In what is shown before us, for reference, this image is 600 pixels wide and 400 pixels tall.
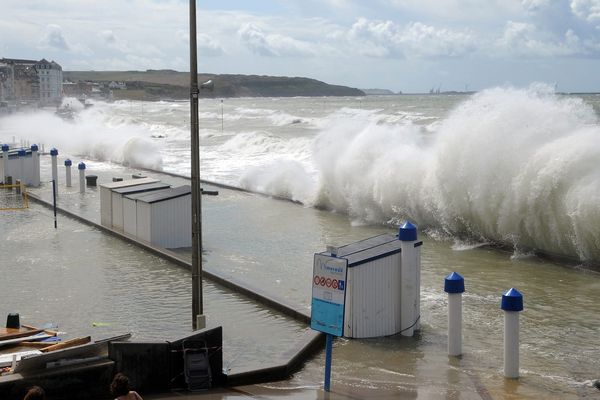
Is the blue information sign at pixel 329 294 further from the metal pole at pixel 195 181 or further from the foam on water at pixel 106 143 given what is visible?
the foam on water at pixel 106 143

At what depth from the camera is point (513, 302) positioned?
28.6 ft

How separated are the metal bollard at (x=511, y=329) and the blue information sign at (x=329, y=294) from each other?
1.81 m

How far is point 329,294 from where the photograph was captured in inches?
328

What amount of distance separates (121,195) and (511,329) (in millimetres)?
11275

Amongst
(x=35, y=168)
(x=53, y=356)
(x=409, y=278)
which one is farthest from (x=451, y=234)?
(x=35, y=168)

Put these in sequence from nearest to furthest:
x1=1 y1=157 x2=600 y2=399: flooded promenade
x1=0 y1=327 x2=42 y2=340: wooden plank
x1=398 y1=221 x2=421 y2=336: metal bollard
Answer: x1=1 y1=157 x2=600 y2=399: flooded promenade → x1=0 y1=327 x2=42 y2=340: wooden plank → x1=398 y1=221 x2=421 y2=336: metal bollard

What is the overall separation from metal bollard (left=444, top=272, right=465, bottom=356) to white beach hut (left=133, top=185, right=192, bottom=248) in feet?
26.9

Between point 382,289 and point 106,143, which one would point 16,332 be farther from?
point 106,143

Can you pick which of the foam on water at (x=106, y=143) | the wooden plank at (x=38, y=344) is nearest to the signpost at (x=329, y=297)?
the wooden plank at (x=38, y=344)

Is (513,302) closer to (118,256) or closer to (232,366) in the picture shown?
(232,366)

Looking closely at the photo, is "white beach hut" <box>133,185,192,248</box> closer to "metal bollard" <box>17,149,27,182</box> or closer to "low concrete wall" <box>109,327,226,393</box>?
"low concrete wall" <box>109,327,226,393</box>

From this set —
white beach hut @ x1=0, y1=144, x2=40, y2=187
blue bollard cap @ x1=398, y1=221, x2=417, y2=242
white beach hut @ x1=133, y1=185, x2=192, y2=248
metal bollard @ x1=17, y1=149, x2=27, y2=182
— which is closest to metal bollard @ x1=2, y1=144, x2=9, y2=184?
white beach hut @ x1=0, y1=144, x2=40, y2=187

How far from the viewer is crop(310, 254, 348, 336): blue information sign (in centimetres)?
823

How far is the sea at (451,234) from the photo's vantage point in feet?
30.7
